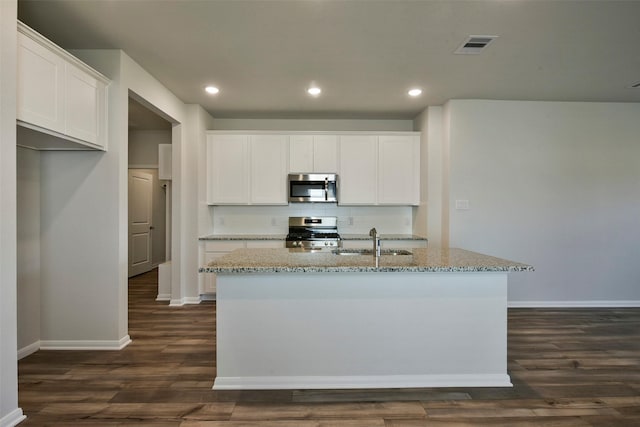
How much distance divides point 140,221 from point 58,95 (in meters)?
4.48

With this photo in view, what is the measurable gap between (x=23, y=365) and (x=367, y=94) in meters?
4.08

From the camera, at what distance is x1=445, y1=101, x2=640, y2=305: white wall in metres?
4.25

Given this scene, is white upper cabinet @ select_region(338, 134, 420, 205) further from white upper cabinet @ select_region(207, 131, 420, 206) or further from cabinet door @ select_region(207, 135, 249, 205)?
cabinet door @ select_region(207, 135, 249, 205)

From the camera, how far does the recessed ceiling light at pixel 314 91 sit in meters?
3.80

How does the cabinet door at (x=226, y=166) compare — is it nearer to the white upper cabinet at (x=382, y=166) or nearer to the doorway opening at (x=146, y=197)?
the doorway opening at (x=146, y=197)

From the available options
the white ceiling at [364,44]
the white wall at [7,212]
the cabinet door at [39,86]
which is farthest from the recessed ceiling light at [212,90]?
the white wall at [7,212]

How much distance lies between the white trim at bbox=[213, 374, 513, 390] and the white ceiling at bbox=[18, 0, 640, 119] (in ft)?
8.23

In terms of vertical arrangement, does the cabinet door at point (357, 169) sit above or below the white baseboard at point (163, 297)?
above

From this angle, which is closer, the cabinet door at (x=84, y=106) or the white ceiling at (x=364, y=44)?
the white ceiling at (x=364, y=44)

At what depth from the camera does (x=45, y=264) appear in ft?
9.80

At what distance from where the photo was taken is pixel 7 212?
191 centimetres

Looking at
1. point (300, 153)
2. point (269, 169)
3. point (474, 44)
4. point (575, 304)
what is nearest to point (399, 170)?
point (300, 153)

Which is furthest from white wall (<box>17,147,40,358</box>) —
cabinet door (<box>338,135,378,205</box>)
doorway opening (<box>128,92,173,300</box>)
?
cabinet door (<box>338,135,378,205</box>)

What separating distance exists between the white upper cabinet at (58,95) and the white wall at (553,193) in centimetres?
374
